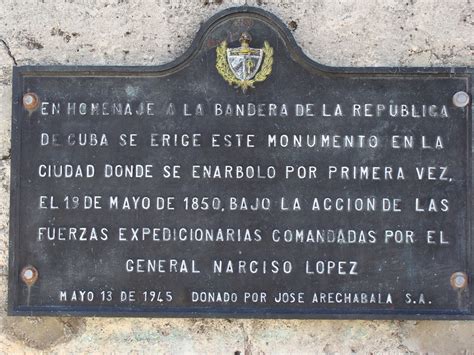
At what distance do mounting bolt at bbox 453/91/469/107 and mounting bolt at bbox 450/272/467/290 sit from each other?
839 mm

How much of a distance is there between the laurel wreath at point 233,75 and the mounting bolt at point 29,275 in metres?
1.36

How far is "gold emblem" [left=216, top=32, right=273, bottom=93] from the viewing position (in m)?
3.02

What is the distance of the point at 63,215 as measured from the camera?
9.94 feet

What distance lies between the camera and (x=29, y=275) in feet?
9.86

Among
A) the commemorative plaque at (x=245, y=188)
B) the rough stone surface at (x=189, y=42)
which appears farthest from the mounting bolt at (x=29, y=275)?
the rough stone surface at (x=189, y=42)

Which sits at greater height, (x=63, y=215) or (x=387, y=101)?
(x=387, y=101)

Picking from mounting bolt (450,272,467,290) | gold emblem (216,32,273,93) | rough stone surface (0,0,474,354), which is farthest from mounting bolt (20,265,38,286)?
mounting bolt (450,272,467,290)

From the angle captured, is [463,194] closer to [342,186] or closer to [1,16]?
[342,186]

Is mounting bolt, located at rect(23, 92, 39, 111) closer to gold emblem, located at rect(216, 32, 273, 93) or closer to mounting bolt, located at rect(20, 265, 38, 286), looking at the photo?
mounting bolt, located at rect(20, 265, 38, 286)

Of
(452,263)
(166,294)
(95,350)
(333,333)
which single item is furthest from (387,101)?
(95,350)

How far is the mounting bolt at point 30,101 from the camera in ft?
10.0

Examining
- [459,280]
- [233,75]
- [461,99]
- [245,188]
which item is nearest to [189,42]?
[233,75]

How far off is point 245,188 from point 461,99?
117cm

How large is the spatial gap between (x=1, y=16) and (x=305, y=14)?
1.62 metres
